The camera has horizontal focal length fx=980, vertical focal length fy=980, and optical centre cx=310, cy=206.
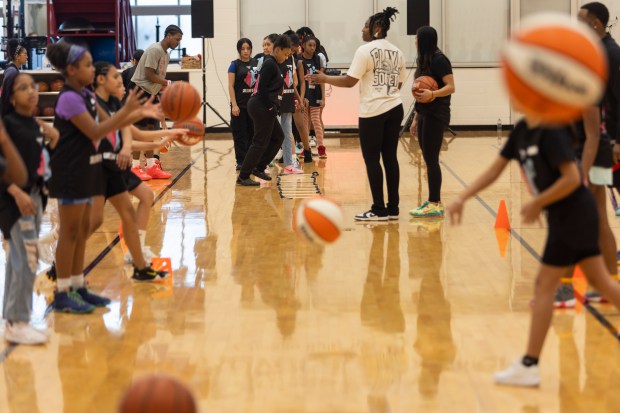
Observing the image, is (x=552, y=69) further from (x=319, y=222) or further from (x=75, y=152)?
(x=75, y=152)

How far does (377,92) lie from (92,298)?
3.88 metres

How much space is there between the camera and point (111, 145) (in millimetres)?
6789

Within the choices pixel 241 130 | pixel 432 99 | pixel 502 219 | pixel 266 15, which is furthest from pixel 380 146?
pixel 266 15

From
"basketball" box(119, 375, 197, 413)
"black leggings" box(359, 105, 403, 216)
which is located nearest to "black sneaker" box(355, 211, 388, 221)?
"black leggings" box(359, 105, 403, 216)

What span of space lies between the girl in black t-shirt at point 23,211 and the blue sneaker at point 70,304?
2.14 feet

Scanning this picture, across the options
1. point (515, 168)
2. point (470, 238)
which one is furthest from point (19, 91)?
point (515, 168)

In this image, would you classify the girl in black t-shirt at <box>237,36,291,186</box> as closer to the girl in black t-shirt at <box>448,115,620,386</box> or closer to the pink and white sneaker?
the pink and white sneaker

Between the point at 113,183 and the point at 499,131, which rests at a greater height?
the point at 113,183

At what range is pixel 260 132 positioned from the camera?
1220cm

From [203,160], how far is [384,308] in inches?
374

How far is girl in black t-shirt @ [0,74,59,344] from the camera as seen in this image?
553cm

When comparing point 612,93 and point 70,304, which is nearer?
point 70,304

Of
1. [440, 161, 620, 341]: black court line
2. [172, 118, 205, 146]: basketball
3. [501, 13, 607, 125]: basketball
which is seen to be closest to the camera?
[501, 13, 607, 125]: basketball

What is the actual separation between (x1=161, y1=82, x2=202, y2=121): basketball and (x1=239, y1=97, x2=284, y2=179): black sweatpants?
407 cm
